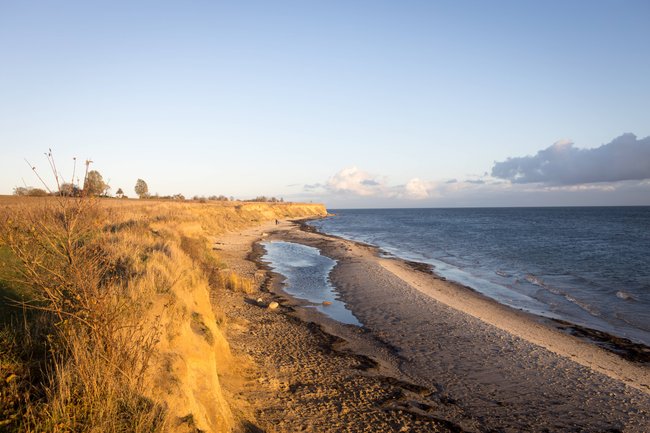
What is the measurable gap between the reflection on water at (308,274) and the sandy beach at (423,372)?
2.19ft

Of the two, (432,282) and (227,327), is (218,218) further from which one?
(227,327)

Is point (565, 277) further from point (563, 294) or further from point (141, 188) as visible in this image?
point (141, 188)

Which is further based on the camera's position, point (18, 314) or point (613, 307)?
point (613, 307)

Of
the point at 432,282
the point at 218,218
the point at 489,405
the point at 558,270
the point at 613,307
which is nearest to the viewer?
the point at 489,405

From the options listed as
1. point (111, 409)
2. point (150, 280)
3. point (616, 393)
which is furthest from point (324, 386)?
point (616, 393)

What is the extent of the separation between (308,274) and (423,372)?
625 inches

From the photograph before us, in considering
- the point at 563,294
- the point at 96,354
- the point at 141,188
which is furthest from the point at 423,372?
the point at 141,188

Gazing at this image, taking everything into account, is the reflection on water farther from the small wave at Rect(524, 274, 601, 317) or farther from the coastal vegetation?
the small wave at Rect(524, 274, 601, 317)

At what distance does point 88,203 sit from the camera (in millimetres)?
6461

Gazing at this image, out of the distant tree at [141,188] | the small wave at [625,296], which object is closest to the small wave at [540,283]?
the small wave at [625,296]

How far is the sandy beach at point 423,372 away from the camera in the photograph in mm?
8383

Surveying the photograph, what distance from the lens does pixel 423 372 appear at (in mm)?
10883

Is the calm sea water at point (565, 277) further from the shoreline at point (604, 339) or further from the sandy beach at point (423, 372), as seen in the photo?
the sandy beach at point (423, 372)

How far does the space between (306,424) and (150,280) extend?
4.18 metres
